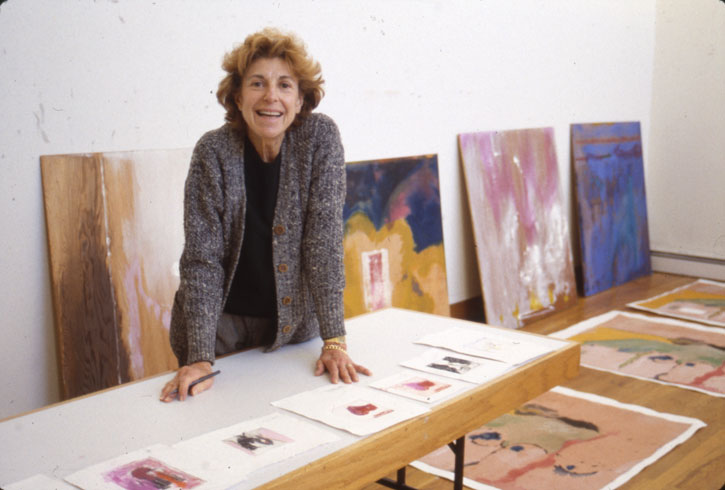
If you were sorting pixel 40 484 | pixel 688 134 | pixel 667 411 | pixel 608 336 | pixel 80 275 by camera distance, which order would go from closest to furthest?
pixel 40 484 < pixel 80 275 < pixel 667 411 < pixel 608 336 < pixel 688 134

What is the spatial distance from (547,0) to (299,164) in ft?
10.3

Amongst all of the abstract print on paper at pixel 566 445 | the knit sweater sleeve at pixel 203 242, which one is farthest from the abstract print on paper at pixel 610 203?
the knit sweater sleeve at pixel 203 242

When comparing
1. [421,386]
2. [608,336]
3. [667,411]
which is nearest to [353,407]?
[421,386]

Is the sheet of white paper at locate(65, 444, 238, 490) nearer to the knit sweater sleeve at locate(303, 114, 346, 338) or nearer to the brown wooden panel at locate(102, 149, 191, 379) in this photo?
the knit sweater sleeve at locate(303, 114, 346, 338)

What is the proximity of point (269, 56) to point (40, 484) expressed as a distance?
1.07m

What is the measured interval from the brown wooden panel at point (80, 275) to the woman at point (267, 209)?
26.8 inches

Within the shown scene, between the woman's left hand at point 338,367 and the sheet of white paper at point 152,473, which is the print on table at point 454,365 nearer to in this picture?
the woman's left hand at point 338,367

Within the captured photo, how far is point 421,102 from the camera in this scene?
3.58 metres

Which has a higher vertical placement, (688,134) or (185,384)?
(688,134)

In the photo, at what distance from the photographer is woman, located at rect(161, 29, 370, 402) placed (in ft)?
5.49

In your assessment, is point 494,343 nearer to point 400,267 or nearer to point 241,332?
point 241,332

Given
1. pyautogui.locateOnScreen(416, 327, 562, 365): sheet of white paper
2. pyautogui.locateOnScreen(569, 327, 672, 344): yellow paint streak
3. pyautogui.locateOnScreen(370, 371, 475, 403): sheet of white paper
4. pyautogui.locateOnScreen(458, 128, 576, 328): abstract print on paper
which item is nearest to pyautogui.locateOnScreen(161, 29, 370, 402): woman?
pyautogui.locateOnScreen(370, 371, 475, 403): sheet of white paper

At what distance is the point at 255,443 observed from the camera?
4.04 feet

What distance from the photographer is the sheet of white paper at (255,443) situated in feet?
3.81
